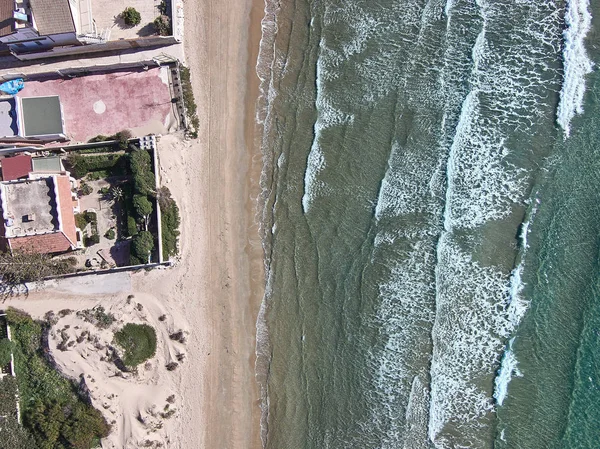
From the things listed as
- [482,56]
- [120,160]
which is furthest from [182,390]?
Result: [482,56]

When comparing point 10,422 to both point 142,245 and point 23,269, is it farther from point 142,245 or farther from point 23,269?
point 142,245

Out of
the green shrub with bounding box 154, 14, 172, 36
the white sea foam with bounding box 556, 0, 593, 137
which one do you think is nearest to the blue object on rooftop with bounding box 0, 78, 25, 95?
the green shrub with bounding box 154, 14, 172, 36

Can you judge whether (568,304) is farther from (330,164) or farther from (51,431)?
(51,431)

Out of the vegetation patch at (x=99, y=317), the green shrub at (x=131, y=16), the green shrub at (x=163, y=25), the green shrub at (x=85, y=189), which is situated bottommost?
the vegetation patch at (x=99, y=317)

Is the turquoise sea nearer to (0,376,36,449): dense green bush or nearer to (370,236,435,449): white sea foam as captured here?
(370,236,435,449): white sea foam

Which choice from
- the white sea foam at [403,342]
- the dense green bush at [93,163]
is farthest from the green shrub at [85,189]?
the white sea foam at [403,342]

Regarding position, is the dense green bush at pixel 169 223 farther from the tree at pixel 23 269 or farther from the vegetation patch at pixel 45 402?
the vegetation patch at pixel 45 402
